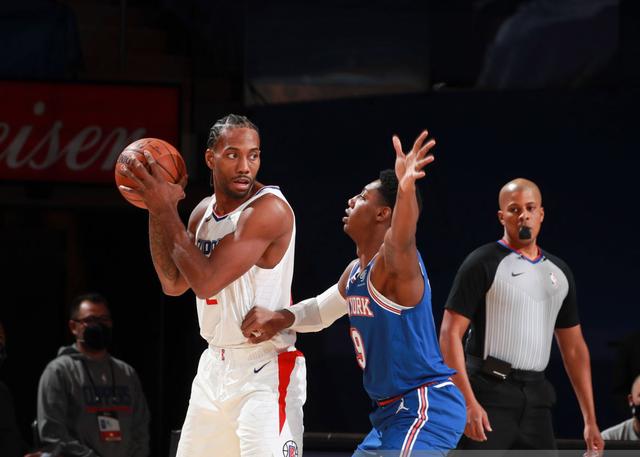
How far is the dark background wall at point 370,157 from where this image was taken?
331 inches

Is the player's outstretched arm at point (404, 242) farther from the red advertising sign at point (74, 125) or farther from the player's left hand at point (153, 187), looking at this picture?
the red advertising sign at point (74, 125)

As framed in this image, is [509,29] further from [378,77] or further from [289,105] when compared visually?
[289,105]

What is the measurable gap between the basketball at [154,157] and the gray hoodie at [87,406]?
2714 millimetres

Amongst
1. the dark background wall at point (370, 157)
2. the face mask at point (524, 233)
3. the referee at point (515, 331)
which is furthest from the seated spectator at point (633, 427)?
the dark background wall at point (370, 157)

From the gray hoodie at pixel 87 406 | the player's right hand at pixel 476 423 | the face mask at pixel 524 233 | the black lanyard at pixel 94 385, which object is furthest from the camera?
the black lanyard at pixel 94 385

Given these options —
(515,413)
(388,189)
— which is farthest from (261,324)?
(515,413)

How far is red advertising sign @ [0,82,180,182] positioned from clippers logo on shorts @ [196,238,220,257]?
3688mm

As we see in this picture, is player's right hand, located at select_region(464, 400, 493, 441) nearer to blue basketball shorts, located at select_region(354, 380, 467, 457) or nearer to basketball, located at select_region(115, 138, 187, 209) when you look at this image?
blue basketball shorts, located at select_region(354, 380, 467, 457)

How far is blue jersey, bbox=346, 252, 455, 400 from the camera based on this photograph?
14.3ft

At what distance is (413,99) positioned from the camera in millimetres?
8688

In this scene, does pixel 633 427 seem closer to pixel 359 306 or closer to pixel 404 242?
pixel 359 306

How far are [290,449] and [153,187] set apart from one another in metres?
1.05

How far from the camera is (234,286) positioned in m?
4.48

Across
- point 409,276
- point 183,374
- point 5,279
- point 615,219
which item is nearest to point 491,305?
point 409,276
